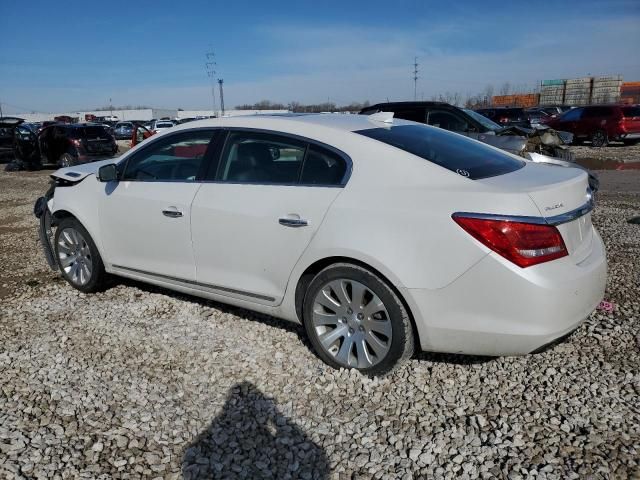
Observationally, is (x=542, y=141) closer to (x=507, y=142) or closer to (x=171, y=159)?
(x=507, y=142)

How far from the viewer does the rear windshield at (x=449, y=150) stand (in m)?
3.23

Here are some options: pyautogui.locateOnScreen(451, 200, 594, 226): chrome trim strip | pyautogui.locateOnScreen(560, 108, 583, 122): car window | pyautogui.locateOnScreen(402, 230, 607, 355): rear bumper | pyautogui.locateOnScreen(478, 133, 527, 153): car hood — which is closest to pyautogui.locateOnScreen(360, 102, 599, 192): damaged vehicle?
pyautogui.locateOnScreen(478, 133, 527, 153): car hood

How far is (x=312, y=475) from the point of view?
98.8 inches

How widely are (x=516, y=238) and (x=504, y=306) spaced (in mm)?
364

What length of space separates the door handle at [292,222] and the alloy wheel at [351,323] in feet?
1.34

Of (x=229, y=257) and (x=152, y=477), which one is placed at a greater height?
(x=229, y=257)

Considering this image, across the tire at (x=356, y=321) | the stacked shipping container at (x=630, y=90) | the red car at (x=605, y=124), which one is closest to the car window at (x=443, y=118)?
the tire at (x=356, y=321)

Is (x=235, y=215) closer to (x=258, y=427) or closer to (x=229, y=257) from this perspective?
(x=229, y=257)

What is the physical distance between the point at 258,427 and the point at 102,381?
46.9 inches

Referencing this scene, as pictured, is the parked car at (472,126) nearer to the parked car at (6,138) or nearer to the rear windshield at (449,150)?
the rear windshield at (449,150)

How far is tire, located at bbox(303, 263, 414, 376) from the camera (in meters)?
3.06

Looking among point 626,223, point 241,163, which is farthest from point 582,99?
point 241,163

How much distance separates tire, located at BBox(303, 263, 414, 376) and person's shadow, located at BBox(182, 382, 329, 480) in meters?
0.58

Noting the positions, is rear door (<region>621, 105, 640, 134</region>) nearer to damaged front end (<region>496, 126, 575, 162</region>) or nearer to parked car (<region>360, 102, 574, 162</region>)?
parked car (<region>360, 102, 574, 162</region>)
